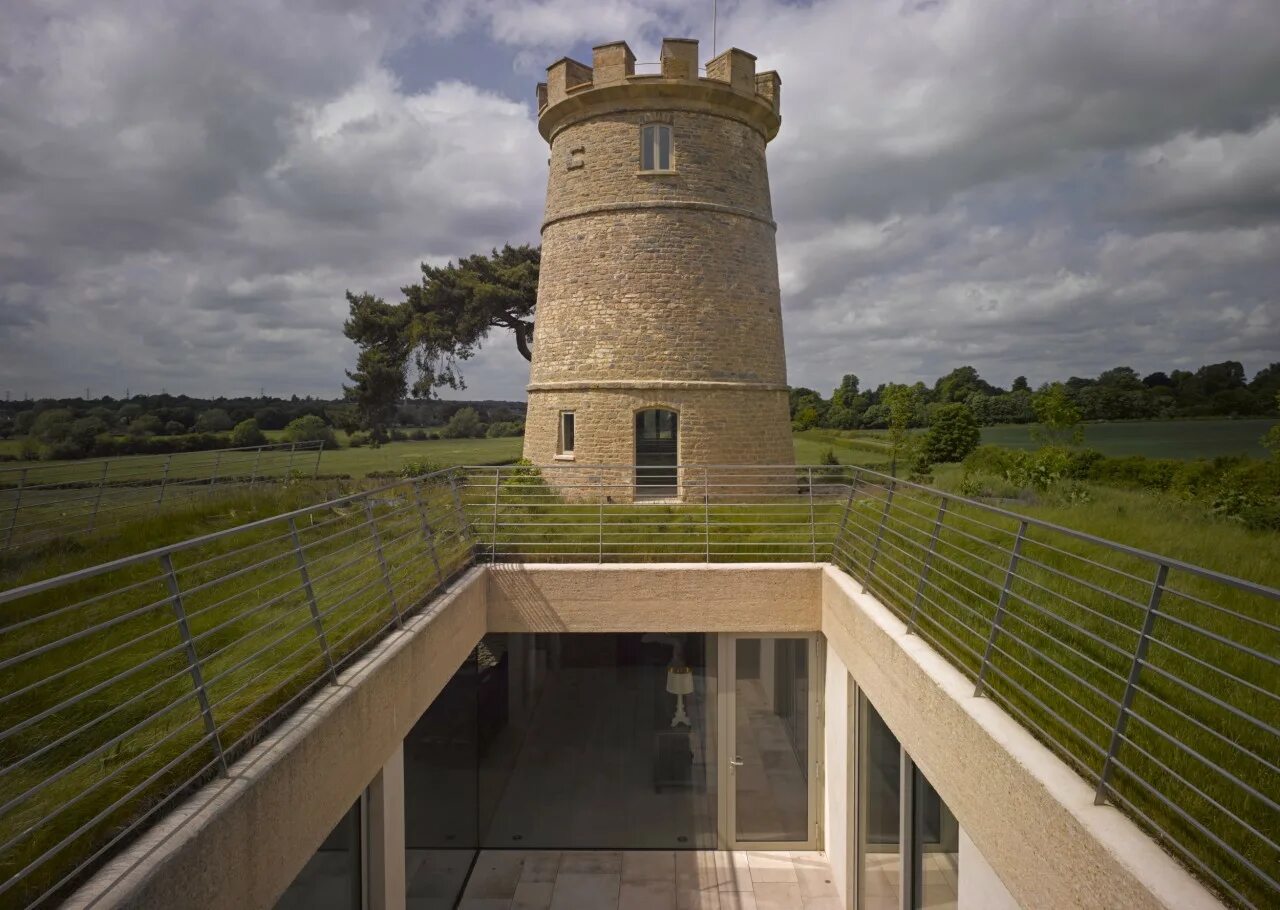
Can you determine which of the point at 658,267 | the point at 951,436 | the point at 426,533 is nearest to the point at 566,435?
the point at 658,267

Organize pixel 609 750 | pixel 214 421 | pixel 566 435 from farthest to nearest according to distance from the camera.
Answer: pixel 214 421 < pixel 566 435 < pixel 609 750

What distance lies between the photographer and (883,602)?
6000mm

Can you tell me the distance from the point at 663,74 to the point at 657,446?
5.98m

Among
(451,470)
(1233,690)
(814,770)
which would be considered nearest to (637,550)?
(451,470)

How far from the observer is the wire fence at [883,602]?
246cm

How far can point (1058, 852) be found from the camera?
2.81 metres

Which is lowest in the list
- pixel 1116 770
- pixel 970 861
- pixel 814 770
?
pixel 814 770

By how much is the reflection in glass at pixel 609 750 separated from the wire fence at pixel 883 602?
5.02 feet

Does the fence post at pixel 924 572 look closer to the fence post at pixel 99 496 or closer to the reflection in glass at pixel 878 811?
the reflection in glass at pixel 878 811

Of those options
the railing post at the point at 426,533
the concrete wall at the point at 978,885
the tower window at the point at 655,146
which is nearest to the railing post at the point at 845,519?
the concrete wall at the point at 978,885

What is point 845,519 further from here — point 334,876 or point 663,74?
point 663,74

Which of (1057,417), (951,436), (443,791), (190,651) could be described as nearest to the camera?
(190,651)

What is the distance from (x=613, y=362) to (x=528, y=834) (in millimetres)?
6978

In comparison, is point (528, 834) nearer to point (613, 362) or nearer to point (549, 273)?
point (613, 362)
